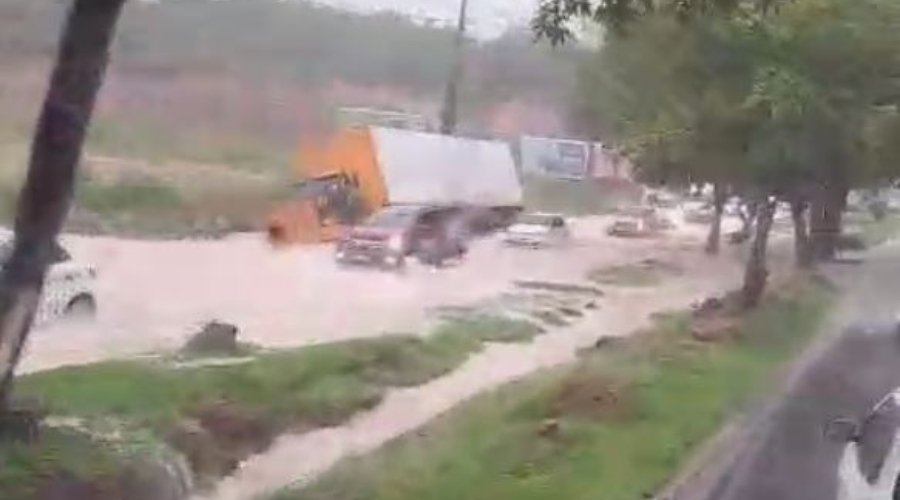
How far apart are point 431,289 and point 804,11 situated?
3.69m

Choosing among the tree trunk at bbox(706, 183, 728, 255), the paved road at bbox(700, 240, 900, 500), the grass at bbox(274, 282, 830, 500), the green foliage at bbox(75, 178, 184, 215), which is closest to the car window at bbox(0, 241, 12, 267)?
the green foliage at bbox(75, 178, 184, 215)

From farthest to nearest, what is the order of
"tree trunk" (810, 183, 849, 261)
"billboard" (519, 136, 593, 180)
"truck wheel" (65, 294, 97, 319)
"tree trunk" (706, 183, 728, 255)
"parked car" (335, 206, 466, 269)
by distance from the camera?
"tree trunk" (810, 183, 849, 261)
"tree trunk" (706, 183, 728, 255)
"billboard" (519, 136, 593, 180)
"parked car" (335, 206, 466, 269)
"truck wheel" (65, 294, 97, 319)

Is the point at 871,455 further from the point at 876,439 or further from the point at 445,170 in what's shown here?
the point at 445,170

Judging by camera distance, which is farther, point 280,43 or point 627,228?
point 627,228

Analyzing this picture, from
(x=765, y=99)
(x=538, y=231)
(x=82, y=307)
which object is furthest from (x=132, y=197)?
(x=765, y=99)

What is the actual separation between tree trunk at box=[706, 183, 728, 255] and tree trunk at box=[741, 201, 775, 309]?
540mm

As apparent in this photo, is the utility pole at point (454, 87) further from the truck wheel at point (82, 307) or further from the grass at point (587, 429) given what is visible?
the truck wheel at point (82, 307)

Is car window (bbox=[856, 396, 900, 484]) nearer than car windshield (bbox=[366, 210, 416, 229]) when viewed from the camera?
Yes

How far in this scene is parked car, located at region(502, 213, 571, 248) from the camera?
9.97 metres

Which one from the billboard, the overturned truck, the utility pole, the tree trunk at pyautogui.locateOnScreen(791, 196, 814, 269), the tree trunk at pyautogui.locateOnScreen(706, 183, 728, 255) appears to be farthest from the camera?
the tree trunk at pyautogui.locateOnScreen(791, 196, 814, 269)

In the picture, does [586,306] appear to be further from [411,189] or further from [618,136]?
[411,189]

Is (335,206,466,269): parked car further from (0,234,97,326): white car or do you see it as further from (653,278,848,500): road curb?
(653,278,848,500): road curb

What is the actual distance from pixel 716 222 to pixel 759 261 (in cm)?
112

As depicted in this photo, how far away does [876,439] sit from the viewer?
6.59 metres
